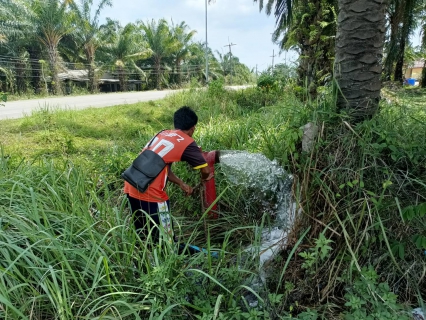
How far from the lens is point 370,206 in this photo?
1933mm

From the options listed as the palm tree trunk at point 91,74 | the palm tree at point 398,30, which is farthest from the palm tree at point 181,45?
the palm tree at point 398,30

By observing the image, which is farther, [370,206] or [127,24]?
[127,24]

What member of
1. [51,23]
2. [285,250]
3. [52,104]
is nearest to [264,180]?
[285,250]

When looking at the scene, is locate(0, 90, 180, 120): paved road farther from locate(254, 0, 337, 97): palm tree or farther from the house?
the house

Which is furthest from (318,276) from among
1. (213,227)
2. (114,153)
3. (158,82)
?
(158,82)

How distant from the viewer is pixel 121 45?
25406mm

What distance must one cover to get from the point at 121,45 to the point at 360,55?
26.2 meters

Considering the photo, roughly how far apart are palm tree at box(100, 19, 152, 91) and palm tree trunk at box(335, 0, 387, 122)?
25.5 meters

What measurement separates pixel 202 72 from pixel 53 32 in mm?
17091

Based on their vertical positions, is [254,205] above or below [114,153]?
below

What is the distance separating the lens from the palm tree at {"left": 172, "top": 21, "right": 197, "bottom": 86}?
29141 millimetres

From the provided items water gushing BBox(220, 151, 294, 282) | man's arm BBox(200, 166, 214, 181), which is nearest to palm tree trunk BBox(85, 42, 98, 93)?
water gushing BBox(220, 151, 294, 282)

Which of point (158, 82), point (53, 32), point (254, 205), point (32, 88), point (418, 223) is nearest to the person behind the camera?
point (418, 223)

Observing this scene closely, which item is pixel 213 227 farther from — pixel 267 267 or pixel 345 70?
pixel 345 70
